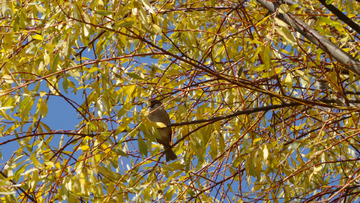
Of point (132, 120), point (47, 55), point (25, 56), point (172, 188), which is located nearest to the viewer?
point (132, 120)

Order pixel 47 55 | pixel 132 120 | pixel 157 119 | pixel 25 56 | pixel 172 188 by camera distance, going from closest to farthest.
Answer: pixel 132 120 < pixel 47 55 < pixel 25 56 < pixel 172 188 < pixel 157 119

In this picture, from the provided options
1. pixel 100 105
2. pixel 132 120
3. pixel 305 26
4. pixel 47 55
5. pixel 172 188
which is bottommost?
pixel 172 188

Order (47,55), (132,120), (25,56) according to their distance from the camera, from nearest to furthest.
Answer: (132,120), (47,55), (25,56)

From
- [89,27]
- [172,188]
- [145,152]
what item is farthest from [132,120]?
[172,188]

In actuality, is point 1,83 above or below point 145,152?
above

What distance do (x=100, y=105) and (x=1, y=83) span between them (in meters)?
0.61

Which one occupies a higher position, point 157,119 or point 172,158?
point 157,119

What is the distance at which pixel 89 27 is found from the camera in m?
1.75

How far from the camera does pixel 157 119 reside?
2773 mm

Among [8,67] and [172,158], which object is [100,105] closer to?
[8,67]

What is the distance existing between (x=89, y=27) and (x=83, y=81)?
72cm

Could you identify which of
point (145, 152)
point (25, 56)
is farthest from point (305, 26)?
point (25, 56)

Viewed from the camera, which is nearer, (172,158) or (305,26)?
(305,26)

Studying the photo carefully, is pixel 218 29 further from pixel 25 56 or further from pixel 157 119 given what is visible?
pixel 25 56
